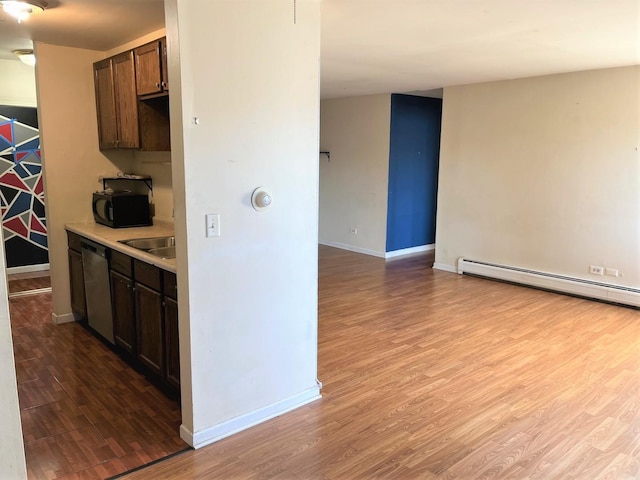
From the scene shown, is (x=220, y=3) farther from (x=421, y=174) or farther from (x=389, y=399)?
(x=421, y=174)

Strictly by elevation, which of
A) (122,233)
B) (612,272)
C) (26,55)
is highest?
(26,55)

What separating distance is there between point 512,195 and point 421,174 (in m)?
2.09

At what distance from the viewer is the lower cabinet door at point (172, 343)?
279 cm

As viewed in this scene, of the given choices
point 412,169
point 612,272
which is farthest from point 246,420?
point 412,169

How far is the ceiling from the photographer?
2.93m

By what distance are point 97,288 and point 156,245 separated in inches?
23.0

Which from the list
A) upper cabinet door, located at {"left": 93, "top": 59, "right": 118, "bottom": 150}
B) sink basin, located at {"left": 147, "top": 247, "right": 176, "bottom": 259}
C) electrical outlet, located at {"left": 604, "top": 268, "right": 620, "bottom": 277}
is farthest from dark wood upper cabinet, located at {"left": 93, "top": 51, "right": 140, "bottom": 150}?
electrical outlet, located at {"left": 604, "top": 268, "right": 620, "bottom": 277}

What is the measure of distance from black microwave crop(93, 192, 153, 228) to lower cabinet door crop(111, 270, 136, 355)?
77 cm

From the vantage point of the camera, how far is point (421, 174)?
7.74 meters

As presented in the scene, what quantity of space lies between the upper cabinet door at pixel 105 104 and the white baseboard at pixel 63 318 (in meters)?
1.54

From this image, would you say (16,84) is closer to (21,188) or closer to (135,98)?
(21,188)

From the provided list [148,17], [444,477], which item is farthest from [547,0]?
[444,477]

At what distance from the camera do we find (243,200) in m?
2.52

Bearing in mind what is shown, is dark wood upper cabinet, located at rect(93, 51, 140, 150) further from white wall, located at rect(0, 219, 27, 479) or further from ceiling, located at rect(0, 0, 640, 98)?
white wall, located at rect(0, 219, 27, 479)
